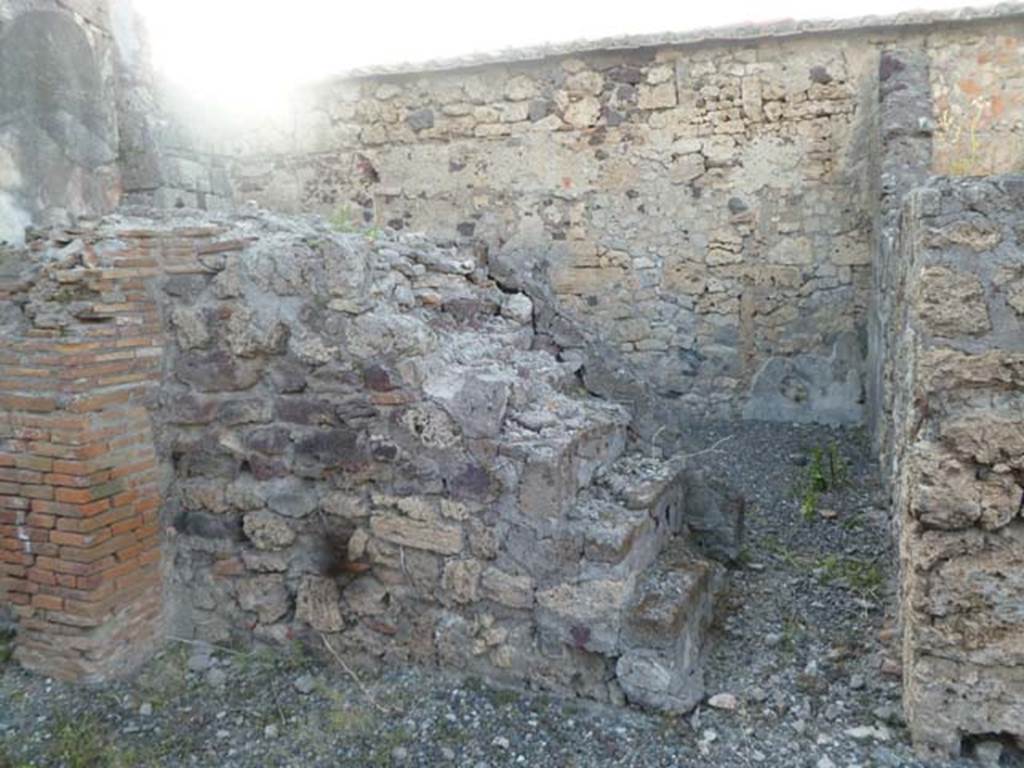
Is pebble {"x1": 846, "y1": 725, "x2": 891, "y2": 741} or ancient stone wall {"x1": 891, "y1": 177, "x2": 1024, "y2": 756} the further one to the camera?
pebble {"x1": 846, "y1": 725, "x2": 891, "y2": 741}

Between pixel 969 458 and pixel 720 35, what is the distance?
526cm

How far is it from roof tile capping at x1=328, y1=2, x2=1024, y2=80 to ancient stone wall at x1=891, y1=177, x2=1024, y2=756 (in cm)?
470

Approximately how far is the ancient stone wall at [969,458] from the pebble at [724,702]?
665 mm

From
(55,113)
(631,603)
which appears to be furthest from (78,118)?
(631,603)

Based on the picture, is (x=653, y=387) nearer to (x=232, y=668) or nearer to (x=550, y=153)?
(x=550, y=153)

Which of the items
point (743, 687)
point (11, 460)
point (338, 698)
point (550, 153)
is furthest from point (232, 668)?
point (550, 153)

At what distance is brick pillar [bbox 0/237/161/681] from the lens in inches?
122

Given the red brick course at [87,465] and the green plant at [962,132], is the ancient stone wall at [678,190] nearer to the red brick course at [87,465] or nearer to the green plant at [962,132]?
the green plant at [962,132]

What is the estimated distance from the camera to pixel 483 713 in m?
2.90

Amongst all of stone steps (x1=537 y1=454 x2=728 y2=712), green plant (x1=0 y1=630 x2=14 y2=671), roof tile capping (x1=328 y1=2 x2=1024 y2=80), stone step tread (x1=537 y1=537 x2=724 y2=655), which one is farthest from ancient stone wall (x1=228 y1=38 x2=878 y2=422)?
green plant (x1=0 y1=630 x2=14 y2=671)

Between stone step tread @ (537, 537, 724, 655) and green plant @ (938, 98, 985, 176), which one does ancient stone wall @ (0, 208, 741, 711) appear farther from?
green plant @ (938, 98, 985, 176)

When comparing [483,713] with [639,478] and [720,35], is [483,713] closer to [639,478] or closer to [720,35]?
[639,478]

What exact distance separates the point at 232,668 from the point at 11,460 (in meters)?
1.20

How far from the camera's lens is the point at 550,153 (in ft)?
23.9
